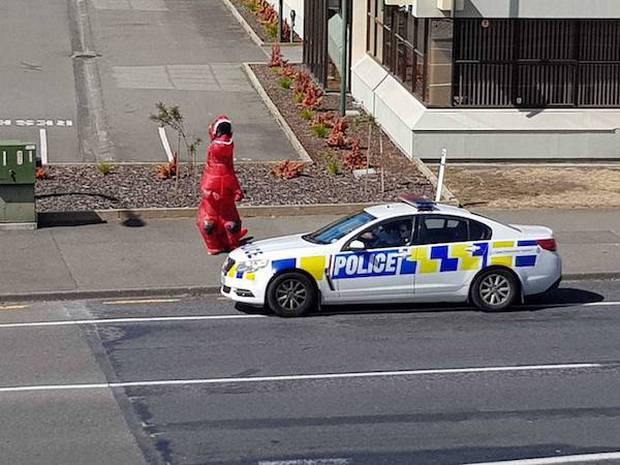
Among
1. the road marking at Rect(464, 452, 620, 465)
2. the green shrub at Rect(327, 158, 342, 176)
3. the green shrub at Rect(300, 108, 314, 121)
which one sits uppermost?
the green shrub at Rect(300, 108, 314, 121)

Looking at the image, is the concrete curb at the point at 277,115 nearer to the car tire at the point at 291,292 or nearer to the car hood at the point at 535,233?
the car hood at the point at 535,233

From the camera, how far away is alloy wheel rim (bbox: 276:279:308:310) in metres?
17.4

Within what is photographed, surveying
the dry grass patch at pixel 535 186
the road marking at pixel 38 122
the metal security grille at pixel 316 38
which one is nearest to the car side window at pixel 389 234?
the dry grass patch at pixel 535 186

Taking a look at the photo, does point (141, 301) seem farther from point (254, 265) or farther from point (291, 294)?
point (291, 294)

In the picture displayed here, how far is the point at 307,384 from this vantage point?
46.9ft

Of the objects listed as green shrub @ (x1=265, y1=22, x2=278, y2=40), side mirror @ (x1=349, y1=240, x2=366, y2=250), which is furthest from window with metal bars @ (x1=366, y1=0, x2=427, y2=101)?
side mirror @ (x1=349, y1=240, x2=366, y2=250)

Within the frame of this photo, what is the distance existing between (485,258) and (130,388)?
18.0ft

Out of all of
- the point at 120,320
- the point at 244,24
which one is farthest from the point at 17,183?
the point at 244,24

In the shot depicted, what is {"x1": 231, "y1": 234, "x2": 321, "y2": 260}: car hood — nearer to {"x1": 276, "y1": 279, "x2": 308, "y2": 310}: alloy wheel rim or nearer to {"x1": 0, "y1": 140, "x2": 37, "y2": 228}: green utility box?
{"x1": 276, "y1": 279, "x2": 308, "y2": 310}: alloy wheel rim

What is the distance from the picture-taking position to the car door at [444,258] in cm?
1756

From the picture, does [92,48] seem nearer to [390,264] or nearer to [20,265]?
[20,265]

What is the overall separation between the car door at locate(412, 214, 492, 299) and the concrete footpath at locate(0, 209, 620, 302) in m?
2.92

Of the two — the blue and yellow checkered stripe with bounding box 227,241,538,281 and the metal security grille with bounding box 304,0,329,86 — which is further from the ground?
the metal security grille with bounding box 304,0,329,86

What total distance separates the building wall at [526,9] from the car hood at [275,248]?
34.2 ft
